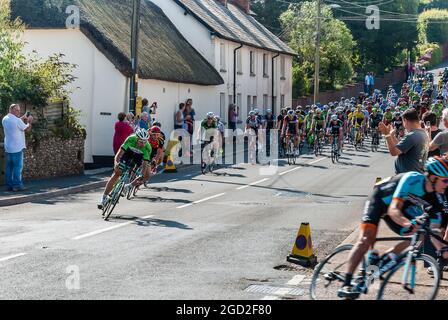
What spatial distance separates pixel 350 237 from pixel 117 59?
64.2 feet

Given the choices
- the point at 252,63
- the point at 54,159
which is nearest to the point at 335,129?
the point at 54,159

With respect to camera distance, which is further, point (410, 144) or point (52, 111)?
point (52, 111)

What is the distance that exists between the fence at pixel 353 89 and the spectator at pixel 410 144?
54146 millimetres

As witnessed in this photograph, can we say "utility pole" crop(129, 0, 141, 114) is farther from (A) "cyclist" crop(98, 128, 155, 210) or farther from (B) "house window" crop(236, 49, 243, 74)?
(B) "house window" crop(236, 49, 243, 74)

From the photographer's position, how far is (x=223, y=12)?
55.3 meters

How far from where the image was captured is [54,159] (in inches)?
1016

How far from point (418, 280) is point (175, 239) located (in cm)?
603

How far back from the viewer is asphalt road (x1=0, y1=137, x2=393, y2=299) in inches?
407

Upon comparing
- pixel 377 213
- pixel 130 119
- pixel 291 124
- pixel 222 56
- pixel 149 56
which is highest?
pixel 222 56

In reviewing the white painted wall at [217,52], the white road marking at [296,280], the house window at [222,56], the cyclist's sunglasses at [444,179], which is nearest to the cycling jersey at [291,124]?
the white painted wall at [217,52]

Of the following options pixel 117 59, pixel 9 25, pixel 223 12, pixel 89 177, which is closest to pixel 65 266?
pixel 89 177

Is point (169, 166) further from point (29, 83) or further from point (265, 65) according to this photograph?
point (265, 65)

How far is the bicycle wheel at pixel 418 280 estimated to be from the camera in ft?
27.6

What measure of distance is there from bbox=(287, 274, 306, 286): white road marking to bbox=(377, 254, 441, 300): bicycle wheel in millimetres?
2059
